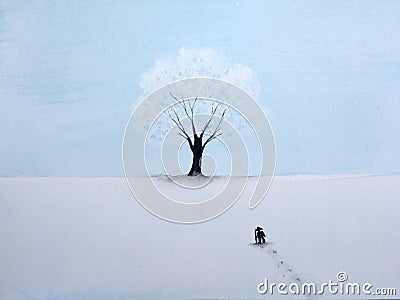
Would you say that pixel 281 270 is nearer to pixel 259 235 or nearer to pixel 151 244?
pixel 259 235

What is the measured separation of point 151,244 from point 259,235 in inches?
16.2

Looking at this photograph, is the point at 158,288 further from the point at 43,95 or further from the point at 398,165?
the point at 398,165

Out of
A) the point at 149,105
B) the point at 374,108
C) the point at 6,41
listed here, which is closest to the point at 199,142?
the point at 149,105

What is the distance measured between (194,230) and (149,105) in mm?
504

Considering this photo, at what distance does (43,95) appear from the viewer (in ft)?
6.39

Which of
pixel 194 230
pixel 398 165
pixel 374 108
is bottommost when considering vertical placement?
pixel 194 230

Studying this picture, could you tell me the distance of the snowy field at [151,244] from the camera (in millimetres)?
1942
